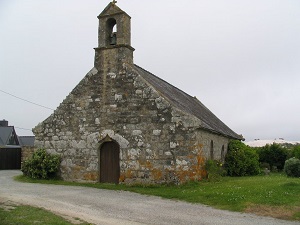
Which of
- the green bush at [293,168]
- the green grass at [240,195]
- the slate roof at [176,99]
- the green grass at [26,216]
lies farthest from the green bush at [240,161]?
the green grass at [26,216]

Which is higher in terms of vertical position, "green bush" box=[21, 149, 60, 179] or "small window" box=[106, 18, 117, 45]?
"small window" box=[106, 18, 117, 45]

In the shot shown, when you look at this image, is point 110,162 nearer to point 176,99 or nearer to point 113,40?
point 176,99

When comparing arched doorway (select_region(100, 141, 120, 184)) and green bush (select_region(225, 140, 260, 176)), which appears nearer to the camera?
arched doorway (select_region(100, 141, 120, 184))

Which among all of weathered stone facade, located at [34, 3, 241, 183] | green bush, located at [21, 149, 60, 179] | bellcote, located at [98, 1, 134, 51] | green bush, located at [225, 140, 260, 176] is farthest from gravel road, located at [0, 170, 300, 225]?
green bush, located at [225, 140, 260, 176]

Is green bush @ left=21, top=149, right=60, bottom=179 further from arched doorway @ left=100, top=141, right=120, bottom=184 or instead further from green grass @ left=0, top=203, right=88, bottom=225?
green grass @ left=0, top=203, right=88, bottom=225

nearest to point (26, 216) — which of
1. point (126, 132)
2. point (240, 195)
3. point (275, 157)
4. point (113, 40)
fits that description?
point (240, 195)

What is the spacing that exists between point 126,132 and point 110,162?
163cm

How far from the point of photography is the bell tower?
54.5 feet

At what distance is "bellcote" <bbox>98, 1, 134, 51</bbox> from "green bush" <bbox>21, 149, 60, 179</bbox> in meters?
5.81

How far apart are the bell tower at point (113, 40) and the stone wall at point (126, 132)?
0.48 m

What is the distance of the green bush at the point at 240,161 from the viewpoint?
20969 millimetres

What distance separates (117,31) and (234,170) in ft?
34.4

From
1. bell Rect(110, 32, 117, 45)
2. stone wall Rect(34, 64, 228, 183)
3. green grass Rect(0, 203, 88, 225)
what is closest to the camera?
green grass Rect(0, 203, 88, 225)

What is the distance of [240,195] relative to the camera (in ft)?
38.8
